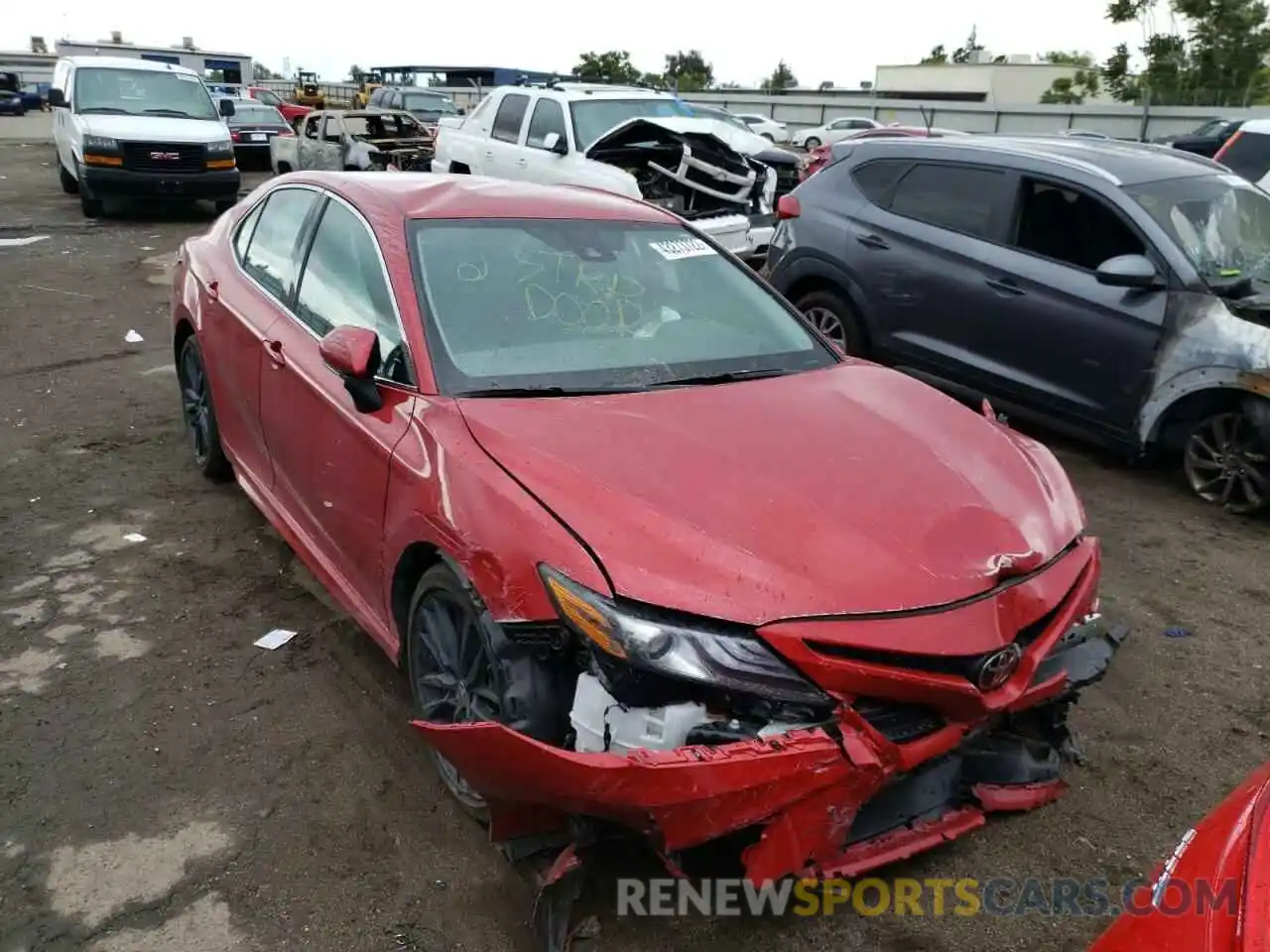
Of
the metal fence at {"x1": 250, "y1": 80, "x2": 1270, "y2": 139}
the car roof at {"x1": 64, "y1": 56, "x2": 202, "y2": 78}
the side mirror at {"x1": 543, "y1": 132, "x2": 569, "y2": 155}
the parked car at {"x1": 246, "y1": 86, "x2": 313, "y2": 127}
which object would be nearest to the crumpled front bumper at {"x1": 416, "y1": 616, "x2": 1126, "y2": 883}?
the side mirror at {"x1": 543, "y1": 132, "x2": 569, "y2": 155}

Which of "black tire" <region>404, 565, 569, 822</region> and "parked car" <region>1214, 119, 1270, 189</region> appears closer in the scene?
Answer: "black tire" <region>404, 565, 569, 822</region>

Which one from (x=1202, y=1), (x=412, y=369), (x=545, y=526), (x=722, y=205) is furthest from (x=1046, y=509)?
(x=1202, y=1)

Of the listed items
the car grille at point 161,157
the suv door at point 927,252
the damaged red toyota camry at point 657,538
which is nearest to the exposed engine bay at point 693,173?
the suv door at point 927,252

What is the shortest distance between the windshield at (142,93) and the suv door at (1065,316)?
1256 centimetres

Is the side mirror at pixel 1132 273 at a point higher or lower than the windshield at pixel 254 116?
lower

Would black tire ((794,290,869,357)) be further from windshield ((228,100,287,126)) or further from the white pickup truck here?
windshield ((228,100,287,126))

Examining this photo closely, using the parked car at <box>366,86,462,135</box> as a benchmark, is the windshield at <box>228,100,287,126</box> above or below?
below

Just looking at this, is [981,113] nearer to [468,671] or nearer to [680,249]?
[680,249]

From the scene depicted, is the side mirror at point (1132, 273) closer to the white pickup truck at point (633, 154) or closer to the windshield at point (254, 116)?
the white pickup truck at point (633, 154)

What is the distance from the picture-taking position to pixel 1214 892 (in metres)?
1.54

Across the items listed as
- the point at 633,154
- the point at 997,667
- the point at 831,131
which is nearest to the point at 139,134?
the point at 633,154

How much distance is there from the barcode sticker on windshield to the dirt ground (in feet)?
6.03

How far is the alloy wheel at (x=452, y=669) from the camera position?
8.70ft

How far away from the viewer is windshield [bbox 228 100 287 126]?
2234 centimetres
